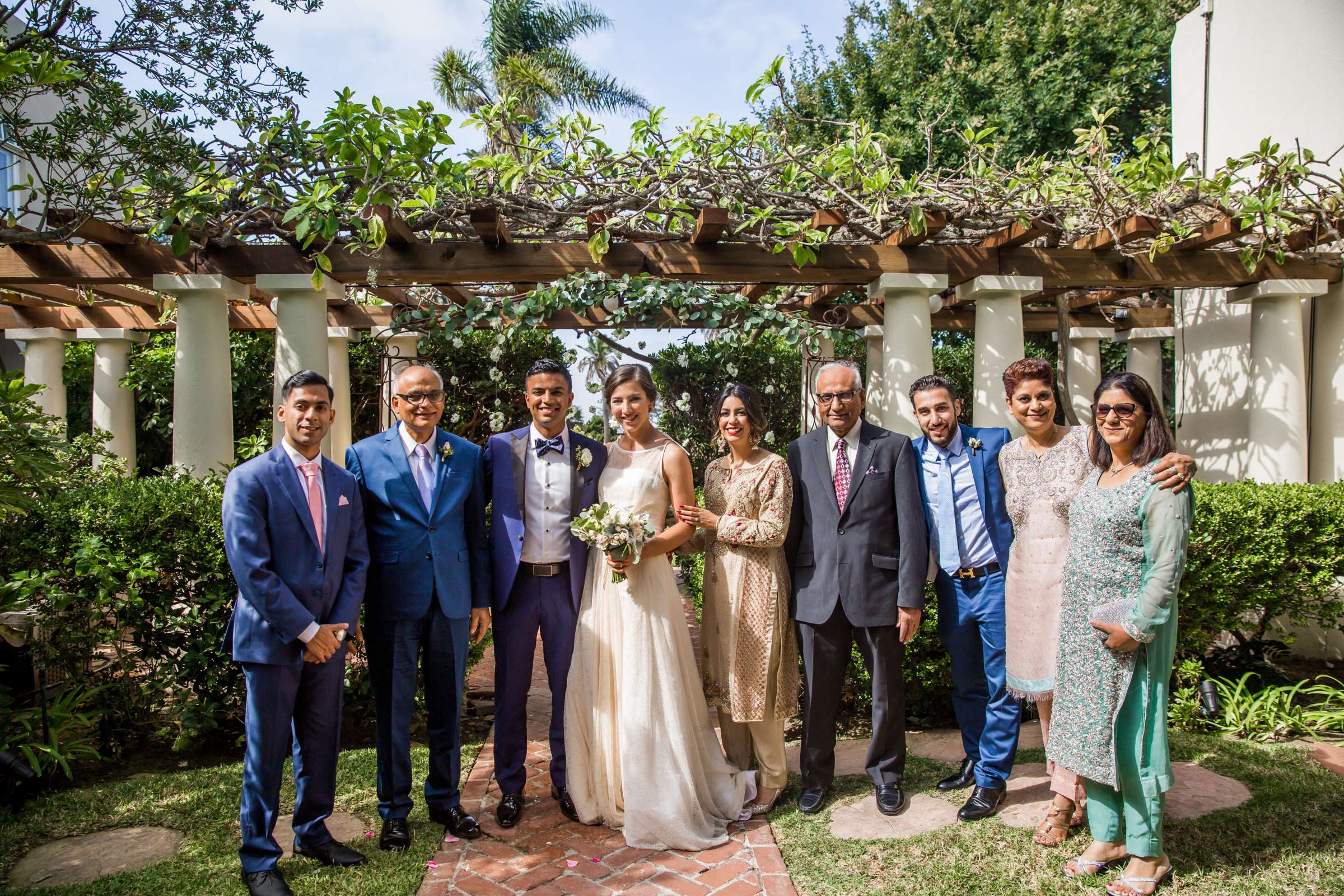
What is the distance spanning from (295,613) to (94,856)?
1.61m

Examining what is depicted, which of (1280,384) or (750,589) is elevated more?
(1280,384)

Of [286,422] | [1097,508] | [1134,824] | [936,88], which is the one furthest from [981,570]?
[936,88]

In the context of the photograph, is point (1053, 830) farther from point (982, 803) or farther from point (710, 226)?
point (710, 226)

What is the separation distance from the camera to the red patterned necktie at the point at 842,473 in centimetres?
406

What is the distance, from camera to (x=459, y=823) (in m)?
3.88

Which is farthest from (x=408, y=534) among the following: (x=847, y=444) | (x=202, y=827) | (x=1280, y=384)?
(x=1280, y=384)

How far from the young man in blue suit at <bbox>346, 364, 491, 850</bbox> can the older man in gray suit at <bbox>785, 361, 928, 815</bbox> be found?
5.19 ft

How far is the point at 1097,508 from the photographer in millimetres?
3316

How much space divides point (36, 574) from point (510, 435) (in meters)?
2.60

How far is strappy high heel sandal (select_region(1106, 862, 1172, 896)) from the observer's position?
10.6ft

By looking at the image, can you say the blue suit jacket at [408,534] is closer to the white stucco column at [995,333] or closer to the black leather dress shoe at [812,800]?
the black leather dress shoe at [812,800]

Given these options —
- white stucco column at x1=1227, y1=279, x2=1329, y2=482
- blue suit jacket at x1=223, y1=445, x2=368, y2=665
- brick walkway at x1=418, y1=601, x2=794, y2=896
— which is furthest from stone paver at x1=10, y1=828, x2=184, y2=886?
white stucco column at x1=1227, y1=279, x2=1329, y2=482

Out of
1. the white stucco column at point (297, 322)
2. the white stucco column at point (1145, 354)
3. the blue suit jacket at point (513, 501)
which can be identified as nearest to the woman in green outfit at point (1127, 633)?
the blue suit jacket at point (513, 501)

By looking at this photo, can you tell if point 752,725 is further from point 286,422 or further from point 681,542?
point 286,422
